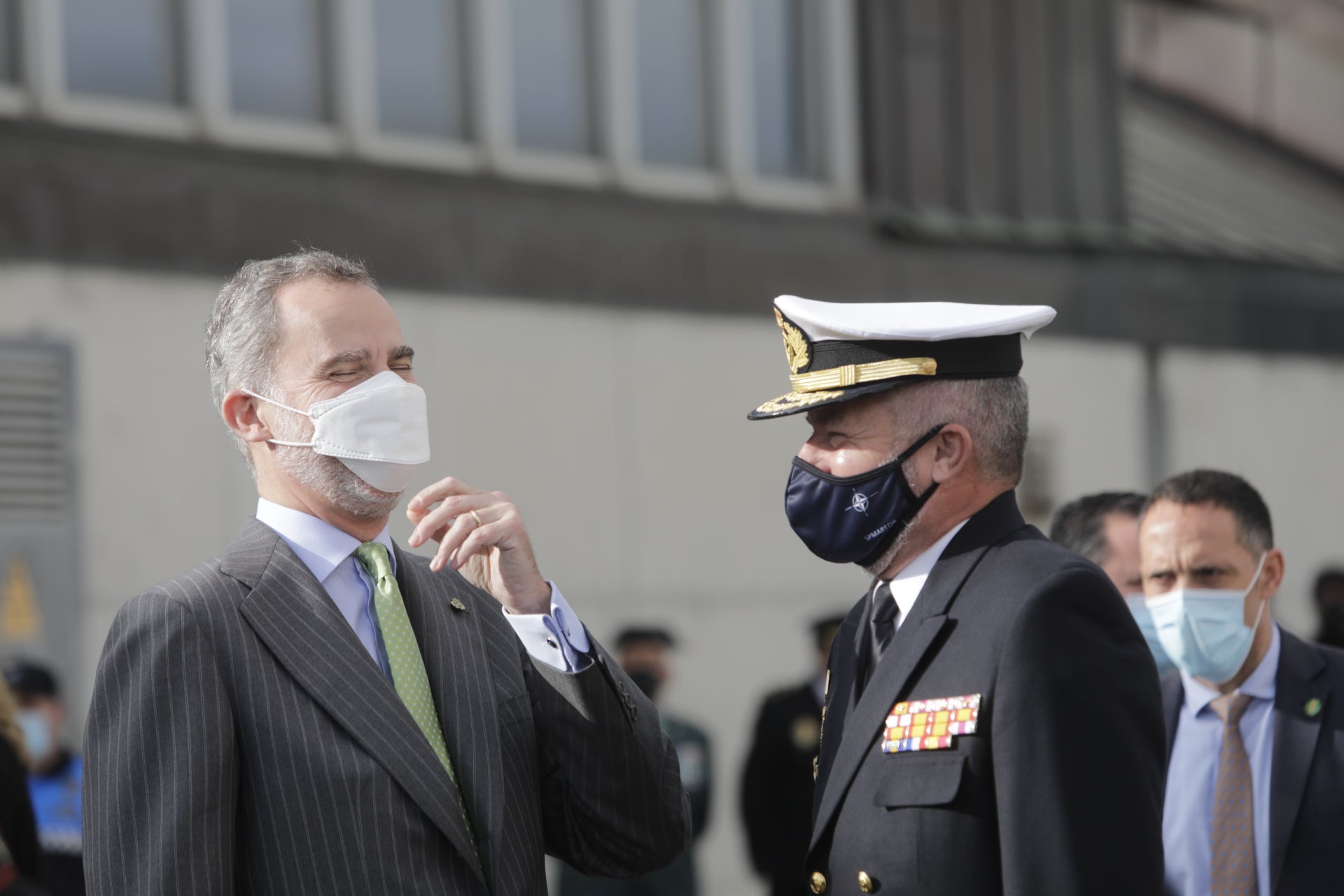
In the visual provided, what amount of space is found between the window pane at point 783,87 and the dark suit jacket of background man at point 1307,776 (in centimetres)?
770

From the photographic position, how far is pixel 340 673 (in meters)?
2.49

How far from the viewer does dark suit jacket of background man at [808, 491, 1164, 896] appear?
238cm

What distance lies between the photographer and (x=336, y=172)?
364 inches

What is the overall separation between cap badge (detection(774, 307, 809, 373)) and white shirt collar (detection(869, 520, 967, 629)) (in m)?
0.37

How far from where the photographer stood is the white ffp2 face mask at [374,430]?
2625 mm

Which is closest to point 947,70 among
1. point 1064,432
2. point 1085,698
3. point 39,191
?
point 1064,432

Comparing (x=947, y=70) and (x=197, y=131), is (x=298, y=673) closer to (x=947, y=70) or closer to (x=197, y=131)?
(x=197, y=131)

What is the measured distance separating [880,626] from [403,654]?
787 mm

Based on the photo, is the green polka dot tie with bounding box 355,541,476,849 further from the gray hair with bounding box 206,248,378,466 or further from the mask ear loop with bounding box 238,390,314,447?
the gray hair with bounding box 206,248,378,466

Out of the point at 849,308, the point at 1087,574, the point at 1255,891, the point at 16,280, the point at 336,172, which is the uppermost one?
the point at 336,172

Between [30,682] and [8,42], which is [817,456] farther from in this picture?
[8,42]

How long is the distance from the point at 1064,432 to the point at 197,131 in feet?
19.6

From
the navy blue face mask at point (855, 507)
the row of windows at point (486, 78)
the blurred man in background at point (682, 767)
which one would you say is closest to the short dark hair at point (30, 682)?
the blurred man in background at point (682, 767)

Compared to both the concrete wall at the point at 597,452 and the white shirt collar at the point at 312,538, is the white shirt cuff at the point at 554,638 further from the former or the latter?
the concrete wall at the point at 597,452
